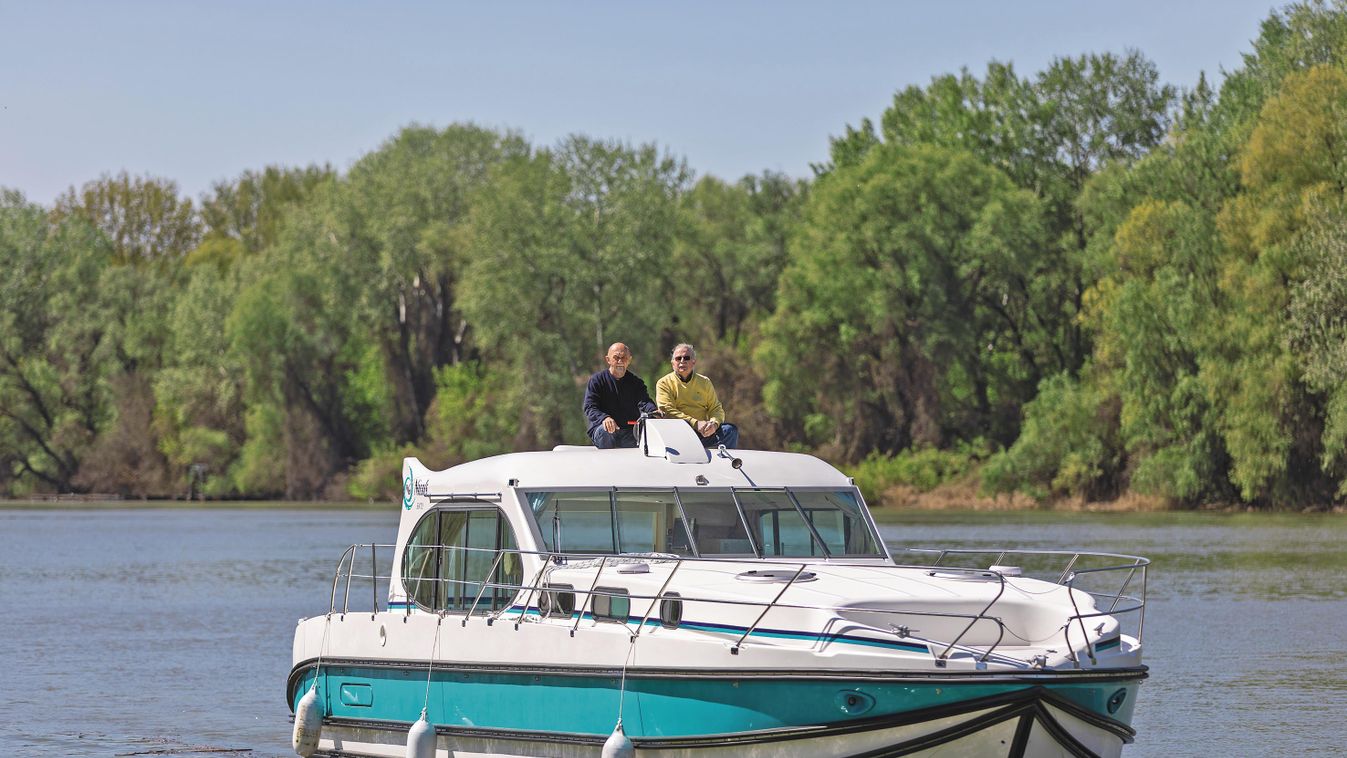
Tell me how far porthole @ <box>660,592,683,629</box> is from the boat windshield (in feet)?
4.13

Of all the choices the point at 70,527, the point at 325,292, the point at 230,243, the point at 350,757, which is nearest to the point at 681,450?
the point at 350,757

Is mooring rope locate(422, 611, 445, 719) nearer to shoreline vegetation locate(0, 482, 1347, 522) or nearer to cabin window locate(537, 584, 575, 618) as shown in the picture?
cabin window locate(537, 584, 575, 618)

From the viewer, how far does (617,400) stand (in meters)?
15.8

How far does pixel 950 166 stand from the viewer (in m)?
70.4

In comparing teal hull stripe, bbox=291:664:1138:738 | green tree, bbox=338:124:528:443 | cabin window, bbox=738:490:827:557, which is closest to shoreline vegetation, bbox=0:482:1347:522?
green tree, bbox=338:124:528:443

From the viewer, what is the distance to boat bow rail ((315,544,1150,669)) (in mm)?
12250

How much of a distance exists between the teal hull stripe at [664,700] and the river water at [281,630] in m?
4.51

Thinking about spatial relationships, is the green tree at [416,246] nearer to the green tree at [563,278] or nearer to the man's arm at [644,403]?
the green tree at [563,278]

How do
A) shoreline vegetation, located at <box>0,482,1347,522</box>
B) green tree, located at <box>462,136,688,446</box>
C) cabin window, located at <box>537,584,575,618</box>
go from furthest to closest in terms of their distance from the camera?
green tree, located at <box>462,136,688,446</box> → shoreline vegetation, located at <box>0,482,1347,522</box> → cabin window, located at <box>537,584,575,618</box>

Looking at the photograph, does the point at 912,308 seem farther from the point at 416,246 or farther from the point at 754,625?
the point at 754,625

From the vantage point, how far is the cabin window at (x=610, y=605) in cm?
1338

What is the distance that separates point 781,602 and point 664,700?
42.5 inches

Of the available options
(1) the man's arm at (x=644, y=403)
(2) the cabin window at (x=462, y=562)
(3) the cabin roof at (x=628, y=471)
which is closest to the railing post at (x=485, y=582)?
(2) the cabin window at (x=462, y=562)

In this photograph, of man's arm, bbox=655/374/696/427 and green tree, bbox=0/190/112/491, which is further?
green tree, bbox=0/190/112/491
